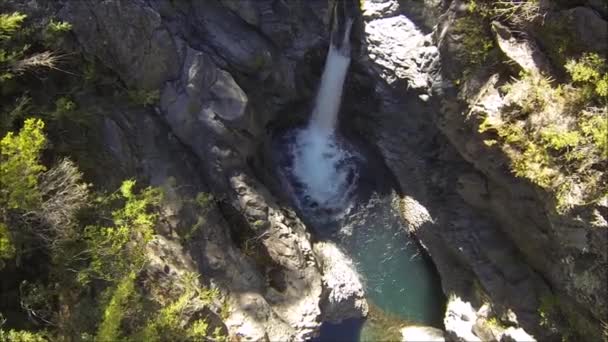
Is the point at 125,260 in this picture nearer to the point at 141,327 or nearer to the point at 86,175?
the point at 141,327

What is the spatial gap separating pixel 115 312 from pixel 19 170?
201cm

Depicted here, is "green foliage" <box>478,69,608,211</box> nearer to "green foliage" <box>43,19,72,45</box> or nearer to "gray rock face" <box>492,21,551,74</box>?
"gray rock face" <box>492,21,551,74</box>

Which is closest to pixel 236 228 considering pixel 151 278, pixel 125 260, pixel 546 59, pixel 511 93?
pixel 151 278

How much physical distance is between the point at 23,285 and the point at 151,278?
169 centimetres

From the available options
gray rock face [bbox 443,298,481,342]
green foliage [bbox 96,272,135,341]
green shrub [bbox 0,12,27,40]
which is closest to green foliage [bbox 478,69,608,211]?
gray rock face [bbox 443,298,481,342]

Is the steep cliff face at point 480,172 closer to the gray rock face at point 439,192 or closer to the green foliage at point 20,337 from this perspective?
the gray rock face at point 439,192

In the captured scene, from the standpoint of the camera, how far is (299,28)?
368 inches

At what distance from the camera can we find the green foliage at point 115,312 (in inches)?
205

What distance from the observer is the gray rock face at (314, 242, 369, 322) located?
9.09 meters

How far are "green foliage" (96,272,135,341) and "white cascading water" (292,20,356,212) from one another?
522 cm

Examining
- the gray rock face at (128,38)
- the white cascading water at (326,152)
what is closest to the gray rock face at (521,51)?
the white cascading water at (326,152)

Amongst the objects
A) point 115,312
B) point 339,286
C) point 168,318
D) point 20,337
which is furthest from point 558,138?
point 20,337

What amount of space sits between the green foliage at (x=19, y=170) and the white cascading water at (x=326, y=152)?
606 cm

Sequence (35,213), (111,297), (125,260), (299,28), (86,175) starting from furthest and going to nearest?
(299,28), (86,175), (125,260), (111,297), (35,213)
